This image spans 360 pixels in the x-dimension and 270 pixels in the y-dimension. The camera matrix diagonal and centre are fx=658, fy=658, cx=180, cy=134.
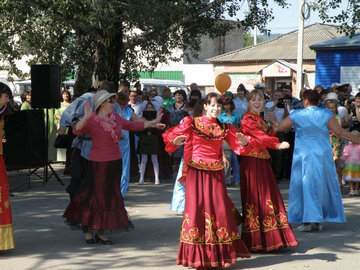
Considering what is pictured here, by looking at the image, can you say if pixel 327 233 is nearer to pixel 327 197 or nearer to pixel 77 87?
pixel 327 197

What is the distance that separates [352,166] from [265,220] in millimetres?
5604

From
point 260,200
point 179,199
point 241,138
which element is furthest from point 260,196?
point 179,199

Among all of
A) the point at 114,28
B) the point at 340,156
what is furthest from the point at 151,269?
the point at 114,28

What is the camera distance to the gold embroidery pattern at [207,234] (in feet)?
21.0

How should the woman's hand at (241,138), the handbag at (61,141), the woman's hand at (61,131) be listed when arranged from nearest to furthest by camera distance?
1. the woman's hand at (241,138)
2. the woman's hand at (61,131)
3. the handbag at (61,141)

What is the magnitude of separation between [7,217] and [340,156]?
7.54 meters

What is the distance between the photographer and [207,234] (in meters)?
6.42

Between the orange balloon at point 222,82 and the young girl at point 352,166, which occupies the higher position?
the orange balloon at point 222,82

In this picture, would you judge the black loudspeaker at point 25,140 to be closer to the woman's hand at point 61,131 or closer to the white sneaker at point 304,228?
the woman's hand at point 61,131

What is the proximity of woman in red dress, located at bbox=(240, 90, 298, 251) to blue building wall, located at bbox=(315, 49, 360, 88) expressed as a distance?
23.2 metres

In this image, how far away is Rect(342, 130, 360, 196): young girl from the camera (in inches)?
481

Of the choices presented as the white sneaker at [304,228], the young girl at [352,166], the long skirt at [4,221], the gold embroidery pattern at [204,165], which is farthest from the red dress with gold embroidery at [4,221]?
the young girl at [352,166]

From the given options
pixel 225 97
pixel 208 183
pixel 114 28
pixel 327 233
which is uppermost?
pixel 114 28

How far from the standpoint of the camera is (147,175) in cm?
1415
